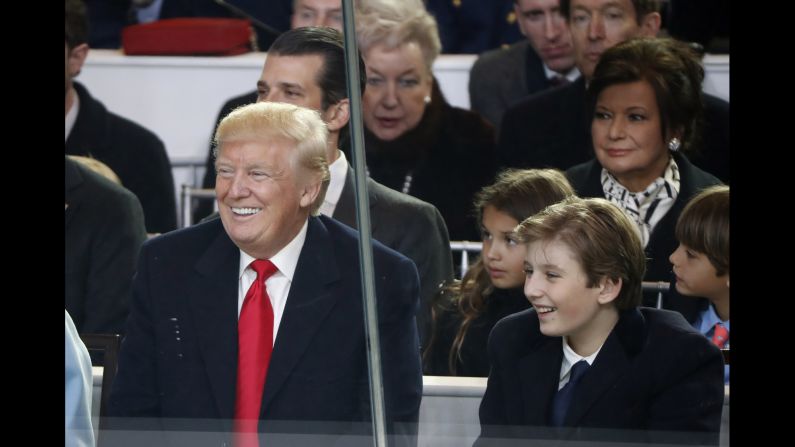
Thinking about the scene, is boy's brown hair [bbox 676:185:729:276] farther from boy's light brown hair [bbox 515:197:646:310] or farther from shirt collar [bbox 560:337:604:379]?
shirt collar [bbox 560:337:604:379]

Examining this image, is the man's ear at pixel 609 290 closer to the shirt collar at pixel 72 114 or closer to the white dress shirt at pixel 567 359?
the white dress shirt at pixel 567 359

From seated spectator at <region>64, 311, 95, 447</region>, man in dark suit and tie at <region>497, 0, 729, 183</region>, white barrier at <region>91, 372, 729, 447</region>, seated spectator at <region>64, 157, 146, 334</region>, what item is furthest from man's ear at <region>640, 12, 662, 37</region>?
seated spectator at <region>64, 311, 95, 447</region>

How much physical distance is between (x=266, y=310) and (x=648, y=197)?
0.73 m

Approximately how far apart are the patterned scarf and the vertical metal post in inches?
17.2

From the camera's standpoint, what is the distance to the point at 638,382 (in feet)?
7.24

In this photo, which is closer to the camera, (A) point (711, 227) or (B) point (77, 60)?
(A) point (711, 227)

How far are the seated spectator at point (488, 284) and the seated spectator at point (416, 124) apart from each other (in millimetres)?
38

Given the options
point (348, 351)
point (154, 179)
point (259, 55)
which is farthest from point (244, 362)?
point (259, 55)

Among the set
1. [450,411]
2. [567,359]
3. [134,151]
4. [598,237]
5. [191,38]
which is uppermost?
[191,38]

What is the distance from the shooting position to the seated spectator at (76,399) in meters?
2.30

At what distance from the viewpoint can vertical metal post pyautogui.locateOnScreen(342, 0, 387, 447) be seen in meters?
2.27

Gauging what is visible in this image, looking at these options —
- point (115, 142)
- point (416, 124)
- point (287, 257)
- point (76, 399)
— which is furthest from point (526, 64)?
point (76, 399)

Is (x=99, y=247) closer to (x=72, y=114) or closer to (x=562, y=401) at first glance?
(x=72, y=114)

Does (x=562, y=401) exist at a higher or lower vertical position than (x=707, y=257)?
lower
